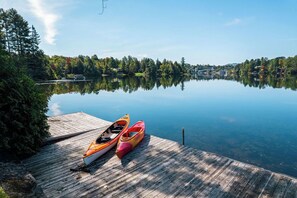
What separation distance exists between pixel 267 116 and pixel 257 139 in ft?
25.1

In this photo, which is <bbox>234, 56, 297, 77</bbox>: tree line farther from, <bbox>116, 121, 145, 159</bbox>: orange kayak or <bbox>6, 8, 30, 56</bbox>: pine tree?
<bbox>116, 121, 145, 159</bbox>: orange kayak

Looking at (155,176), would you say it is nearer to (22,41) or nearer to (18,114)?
(18,114)

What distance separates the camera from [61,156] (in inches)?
311

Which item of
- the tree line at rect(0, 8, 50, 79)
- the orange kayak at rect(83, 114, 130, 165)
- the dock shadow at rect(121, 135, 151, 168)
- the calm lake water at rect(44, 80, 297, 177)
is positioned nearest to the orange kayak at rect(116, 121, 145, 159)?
the dock shadow at rect(121, 135, 151, 168)

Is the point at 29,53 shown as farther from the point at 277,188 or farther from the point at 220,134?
the point at 277,188

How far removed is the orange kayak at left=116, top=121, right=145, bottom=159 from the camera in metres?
7.80

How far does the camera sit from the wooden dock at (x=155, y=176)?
18.2 feet

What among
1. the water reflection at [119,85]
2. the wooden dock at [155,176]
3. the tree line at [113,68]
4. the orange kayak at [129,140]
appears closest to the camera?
the wooden dock at [155,176]

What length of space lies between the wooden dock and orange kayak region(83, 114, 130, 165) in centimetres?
25

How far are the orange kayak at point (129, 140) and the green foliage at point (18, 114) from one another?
336 cm

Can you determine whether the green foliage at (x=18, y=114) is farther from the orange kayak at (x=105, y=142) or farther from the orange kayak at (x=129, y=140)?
the orange kayak at (x=129, y=140)

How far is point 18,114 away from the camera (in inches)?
295

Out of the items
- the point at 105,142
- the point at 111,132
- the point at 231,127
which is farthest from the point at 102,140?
the point at 231,127

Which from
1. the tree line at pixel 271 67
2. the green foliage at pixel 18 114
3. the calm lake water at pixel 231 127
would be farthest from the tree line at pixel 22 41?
the tree line at pixel 271 67
